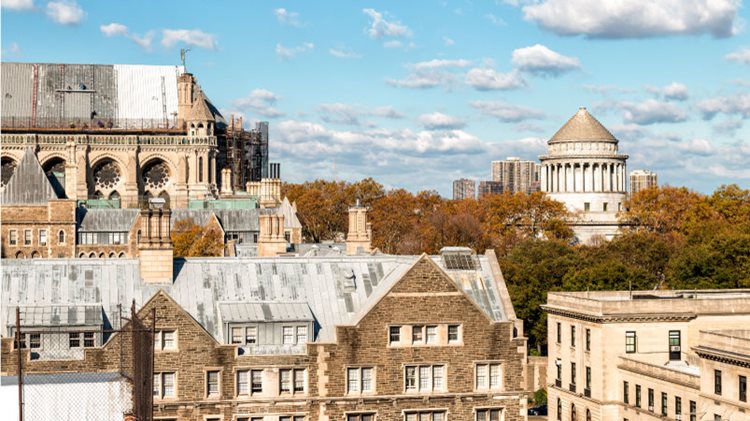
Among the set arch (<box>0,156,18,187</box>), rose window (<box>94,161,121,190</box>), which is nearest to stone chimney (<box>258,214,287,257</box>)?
arch (<box>0,156,18,187</box>)

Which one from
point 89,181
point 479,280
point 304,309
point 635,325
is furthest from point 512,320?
point 89,181

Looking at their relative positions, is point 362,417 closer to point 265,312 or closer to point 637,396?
point 265,312

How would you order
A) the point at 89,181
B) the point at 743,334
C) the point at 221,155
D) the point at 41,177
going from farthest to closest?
the point at 221,155 < the point at 89,181 < the point at 41,177 < the point at 743,334

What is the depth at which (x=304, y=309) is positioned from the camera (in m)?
60.1

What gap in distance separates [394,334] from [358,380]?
2235 millimetres

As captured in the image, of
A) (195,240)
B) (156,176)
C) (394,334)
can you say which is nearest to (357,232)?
(394,334)

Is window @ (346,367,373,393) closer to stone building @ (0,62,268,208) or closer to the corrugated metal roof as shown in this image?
the corrugated metal roof

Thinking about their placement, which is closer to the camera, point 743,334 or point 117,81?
point 743,334

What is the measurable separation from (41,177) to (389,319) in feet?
276

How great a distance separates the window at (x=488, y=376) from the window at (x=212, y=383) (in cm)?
987

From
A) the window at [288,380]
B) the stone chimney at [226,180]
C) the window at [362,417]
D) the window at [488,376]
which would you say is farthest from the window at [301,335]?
the stone chimney at [226,180]

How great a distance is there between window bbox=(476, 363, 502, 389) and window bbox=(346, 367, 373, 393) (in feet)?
13.8

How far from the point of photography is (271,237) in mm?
97875

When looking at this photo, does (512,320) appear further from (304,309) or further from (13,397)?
(13,397)
